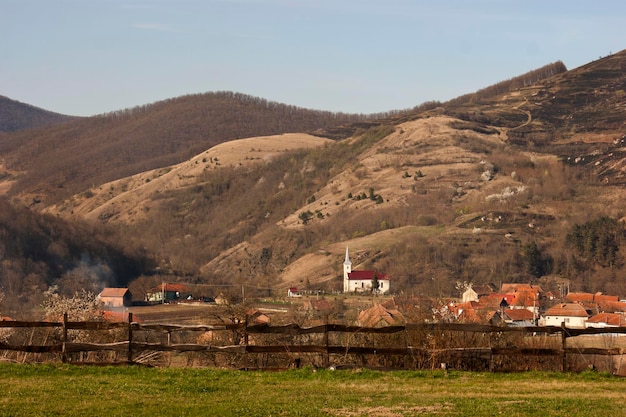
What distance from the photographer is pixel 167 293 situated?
361 feet

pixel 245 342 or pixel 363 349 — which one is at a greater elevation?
pixel 245 342

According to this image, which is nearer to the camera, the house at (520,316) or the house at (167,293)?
the house at (520,316)

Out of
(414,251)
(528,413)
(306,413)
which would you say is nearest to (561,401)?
(528,413)

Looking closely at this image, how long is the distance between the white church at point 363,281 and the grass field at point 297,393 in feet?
306

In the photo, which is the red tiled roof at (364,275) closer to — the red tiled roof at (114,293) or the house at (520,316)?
the red tiled roof at (114,293)

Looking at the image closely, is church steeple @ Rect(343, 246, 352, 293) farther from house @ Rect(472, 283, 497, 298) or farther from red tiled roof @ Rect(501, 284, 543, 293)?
red tiled roof @ Rect(501, 284, 543, 293)

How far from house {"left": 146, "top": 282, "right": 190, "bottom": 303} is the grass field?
88.0m

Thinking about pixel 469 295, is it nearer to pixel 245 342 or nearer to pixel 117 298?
pixel 117 298

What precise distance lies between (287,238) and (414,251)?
129ft

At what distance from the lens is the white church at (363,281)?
116 meters

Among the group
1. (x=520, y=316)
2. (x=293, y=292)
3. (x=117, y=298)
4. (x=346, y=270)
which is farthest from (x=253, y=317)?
(x=346, y=270)

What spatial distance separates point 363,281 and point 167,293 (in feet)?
79.3

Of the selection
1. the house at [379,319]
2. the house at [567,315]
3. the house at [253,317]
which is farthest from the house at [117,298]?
the house at [379,319]

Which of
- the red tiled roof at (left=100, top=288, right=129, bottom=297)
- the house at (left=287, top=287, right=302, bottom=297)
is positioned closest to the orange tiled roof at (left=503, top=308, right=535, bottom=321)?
the house at (left=287, top=287, right=302, bottom=297)
